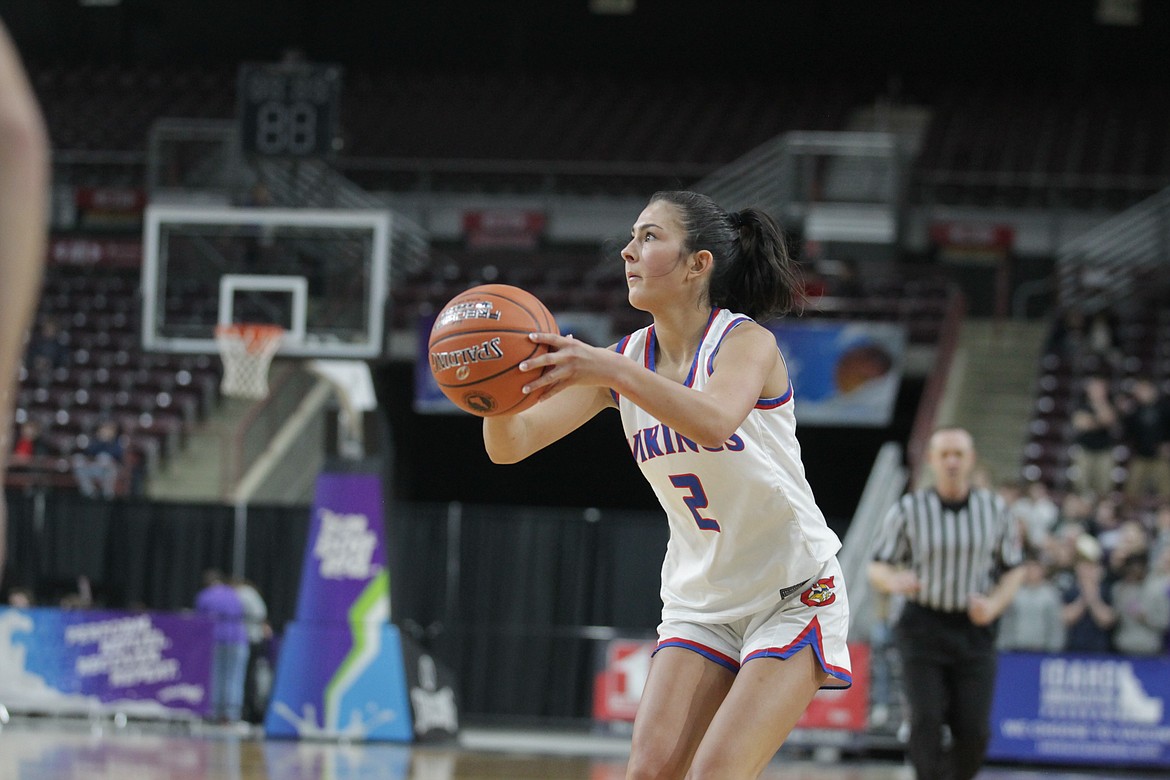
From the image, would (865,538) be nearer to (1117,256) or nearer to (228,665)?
(228,665)

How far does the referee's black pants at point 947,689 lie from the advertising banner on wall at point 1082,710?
519 centimetres

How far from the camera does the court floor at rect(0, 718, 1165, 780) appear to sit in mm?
8766

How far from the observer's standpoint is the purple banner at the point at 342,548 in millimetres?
11742

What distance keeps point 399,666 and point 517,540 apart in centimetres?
365

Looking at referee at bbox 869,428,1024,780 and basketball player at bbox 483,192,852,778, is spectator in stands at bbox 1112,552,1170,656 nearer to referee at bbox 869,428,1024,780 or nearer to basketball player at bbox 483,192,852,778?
referee at bbox 869,428,1024,780

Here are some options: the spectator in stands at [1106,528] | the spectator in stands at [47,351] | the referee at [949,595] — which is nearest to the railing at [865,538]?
the spectator in stands at [1106,528]

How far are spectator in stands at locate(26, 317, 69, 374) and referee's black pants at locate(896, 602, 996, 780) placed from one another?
13936 millimetres

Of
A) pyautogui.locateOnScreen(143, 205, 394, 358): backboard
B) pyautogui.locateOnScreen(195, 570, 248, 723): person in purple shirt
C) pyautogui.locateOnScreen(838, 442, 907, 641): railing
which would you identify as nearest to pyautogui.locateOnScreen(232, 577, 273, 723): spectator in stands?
pyautogui.locateOnScreen(195, 570, 248, 723): person in purple shirt

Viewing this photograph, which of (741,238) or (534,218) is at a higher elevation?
(534,218)

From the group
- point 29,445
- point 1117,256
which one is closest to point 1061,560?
point 1117,256

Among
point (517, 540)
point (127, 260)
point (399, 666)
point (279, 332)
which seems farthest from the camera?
point (127, 260)

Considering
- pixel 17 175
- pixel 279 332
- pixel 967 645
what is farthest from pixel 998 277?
pixel 17 175

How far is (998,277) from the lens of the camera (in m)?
21.2

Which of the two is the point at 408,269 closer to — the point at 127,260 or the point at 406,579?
the point at 127,260
